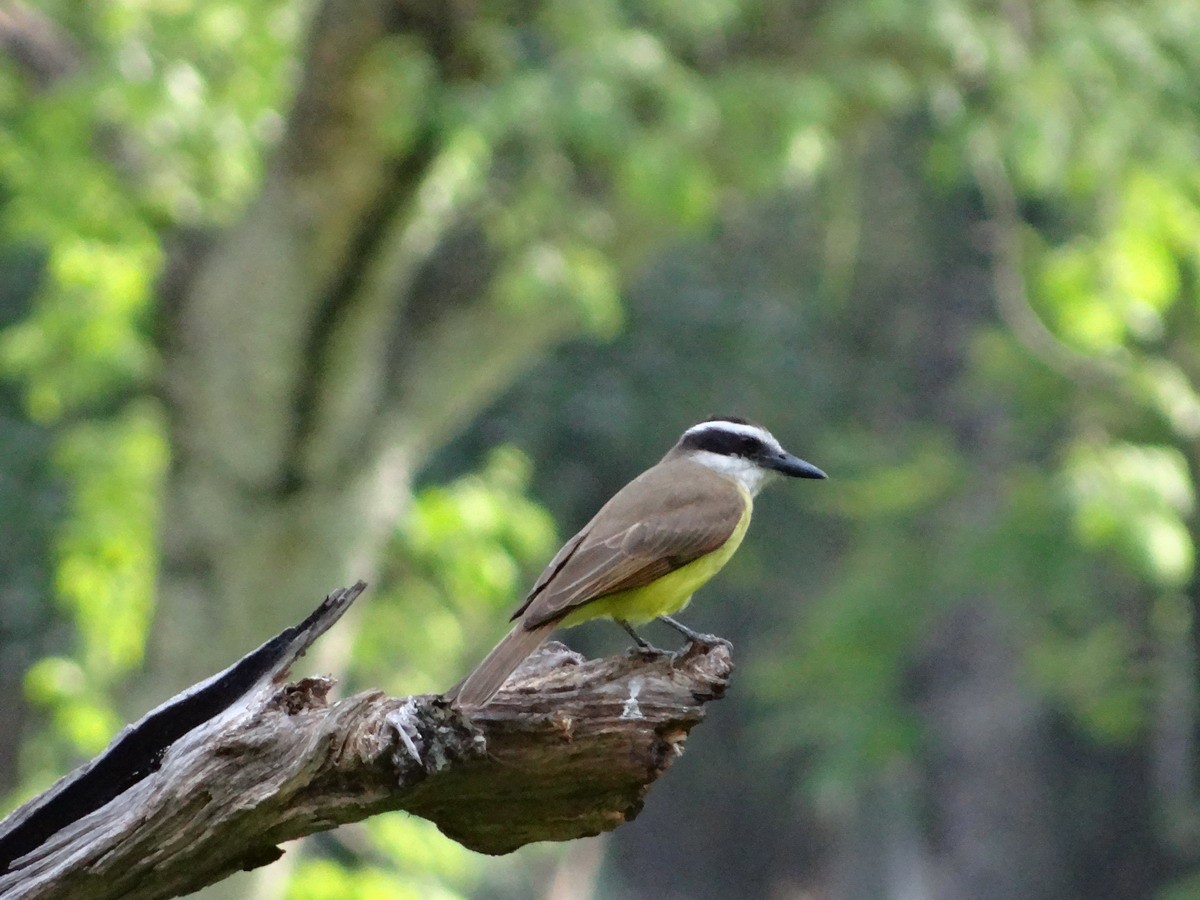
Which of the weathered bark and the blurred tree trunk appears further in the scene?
the blurred tree trunk

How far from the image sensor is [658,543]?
15.8 ft

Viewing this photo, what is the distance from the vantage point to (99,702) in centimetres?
→ 1118

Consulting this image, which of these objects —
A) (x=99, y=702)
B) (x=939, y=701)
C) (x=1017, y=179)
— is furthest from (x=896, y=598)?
(x=99, y=702)

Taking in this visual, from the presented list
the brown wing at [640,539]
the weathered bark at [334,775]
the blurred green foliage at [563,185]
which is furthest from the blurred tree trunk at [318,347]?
the weathered bark at [334,775]

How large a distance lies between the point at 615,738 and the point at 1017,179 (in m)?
8.62

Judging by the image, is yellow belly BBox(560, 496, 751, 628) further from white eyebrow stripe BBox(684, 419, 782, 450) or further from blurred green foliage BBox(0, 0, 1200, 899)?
blurred green foliage BBox(0, 0, 1200, 899)

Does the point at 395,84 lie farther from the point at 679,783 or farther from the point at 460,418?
the point at 679,783

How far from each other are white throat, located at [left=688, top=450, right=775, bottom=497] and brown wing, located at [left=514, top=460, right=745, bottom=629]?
0.63 feet

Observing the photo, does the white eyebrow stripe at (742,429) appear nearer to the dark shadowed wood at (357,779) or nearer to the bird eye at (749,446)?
the bird eye at (749,446)

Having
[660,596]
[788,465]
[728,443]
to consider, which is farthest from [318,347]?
[660,596]

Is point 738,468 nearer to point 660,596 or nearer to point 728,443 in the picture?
point 728,443

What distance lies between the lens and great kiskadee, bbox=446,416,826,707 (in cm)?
447

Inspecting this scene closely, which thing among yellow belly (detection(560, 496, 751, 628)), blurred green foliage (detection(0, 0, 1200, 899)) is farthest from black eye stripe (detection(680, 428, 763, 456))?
blurred green foliage (detection(0, 0, 1200, 899))

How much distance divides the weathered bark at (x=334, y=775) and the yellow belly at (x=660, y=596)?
0.97 meters
